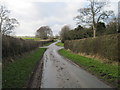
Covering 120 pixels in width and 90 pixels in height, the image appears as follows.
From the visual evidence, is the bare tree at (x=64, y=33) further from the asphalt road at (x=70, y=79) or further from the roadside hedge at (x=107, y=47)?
the asphalt road at (x=70, y=79)

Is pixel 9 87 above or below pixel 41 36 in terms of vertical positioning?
below

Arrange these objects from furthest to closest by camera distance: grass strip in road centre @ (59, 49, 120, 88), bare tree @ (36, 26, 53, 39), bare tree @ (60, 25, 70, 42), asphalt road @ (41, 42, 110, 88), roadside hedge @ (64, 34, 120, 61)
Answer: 1. bare tree @ (36, 26, 53, 39)
2. bare tree @ (60, 25, 70, 42)
3. roadside hedge @ (64, 34, 120, 61)
4. grass strip in road centre @ (59, 49, 120, 88)
5. asphalt road @ (41, 42, 110, 88)

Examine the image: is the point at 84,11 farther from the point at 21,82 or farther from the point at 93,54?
the point at 21,82

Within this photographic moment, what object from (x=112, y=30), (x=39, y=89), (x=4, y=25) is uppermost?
(x=4, y=25)

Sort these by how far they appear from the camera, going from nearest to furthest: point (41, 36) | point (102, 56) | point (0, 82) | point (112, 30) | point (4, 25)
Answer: point (0, 82) < point (102, 56) < point (112, 30) < point (4, 25) < point (41, 36)

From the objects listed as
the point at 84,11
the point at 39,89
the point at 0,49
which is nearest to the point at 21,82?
the point at 39,89

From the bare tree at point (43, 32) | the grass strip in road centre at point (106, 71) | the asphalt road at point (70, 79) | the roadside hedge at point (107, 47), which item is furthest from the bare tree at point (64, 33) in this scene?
the asphalt road at point (70, 79)

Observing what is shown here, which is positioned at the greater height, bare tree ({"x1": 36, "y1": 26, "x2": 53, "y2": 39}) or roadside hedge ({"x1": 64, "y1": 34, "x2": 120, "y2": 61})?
bare tree ({"x1": 36, "y1": 26, "x2": 53, "y2": 39})

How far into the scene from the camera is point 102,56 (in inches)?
472

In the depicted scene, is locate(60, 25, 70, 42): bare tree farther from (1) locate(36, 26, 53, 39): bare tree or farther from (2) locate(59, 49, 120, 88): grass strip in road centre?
(2) locate(59, 49, 120, 88): grass strip in road centre

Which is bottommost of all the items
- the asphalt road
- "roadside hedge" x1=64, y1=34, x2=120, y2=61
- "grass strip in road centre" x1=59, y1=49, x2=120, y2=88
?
the asphalt road

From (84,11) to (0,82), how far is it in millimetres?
26482

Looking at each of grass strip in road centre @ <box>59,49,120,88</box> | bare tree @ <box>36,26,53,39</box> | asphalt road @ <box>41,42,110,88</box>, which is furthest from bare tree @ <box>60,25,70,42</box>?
asphalt road @ <box>41,42,110,88</box>

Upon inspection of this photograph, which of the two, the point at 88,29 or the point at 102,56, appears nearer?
the point at 102,56
